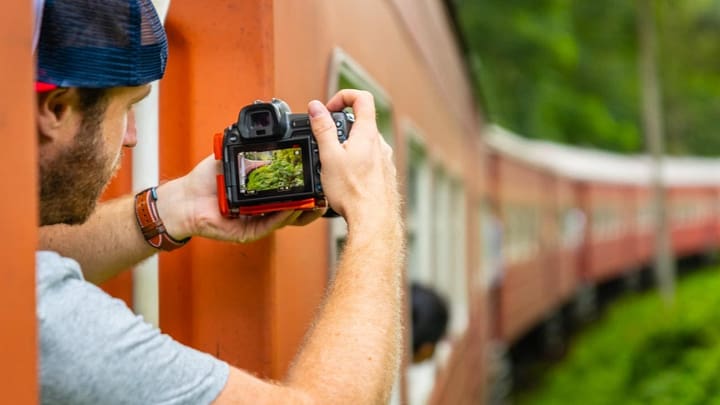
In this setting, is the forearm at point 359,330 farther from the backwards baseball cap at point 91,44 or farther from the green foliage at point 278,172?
Answer: the backwards baseball cap at point 91,44

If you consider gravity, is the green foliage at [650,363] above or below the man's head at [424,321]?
below

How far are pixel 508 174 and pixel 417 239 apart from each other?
10.4 m

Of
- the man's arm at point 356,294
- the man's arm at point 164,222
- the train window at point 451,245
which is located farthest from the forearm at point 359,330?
the train window at point 451,245

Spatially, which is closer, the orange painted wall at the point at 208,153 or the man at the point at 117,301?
the man at the point at 117,301

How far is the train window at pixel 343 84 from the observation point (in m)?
2.95

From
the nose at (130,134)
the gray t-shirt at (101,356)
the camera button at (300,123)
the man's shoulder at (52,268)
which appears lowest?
the gray t-shirt at (101,356)

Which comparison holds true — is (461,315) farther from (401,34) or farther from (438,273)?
(401,34)

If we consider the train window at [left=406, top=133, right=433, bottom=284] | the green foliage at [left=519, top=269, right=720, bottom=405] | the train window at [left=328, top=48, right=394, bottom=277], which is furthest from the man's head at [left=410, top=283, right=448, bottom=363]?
the green foliage at [left=519, top=269, right=720, bottom=405]

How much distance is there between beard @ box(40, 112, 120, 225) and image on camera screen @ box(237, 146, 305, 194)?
362 mm

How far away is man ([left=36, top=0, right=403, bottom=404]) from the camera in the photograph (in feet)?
4.60

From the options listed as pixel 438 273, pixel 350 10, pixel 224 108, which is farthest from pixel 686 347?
pixel 224 108

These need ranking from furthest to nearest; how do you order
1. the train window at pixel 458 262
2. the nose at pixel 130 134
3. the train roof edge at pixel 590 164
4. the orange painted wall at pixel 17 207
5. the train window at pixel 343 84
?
the train roof edge at pixel 590 164
the train window at pixel 458 262
the train window at pixel 343 84
the nose at pixel 130 134
the orange painted wall at pixel 17 207

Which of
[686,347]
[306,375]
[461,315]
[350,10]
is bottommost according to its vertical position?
[686,347]

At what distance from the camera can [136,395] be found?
1400 mm
